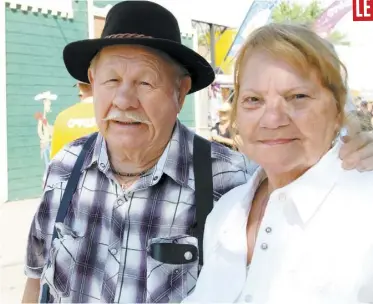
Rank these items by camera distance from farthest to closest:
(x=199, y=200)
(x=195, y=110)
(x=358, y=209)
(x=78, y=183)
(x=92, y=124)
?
(x=195, y=110)
(x=92, y=124)
(x=78, y=183)
(x=199, y=200)
(x=358, y=209)

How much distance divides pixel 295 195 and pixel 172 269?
0.48 m

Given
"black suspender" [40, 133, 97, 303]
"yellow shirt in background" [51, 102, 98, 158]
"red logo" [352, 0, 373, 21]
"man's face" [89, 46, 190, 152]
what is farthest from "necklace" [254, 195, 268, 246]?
"yellow shirt in background" [51, 102, 98, 158]

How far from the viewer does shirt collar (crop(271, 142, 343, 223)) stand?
3.14 feet

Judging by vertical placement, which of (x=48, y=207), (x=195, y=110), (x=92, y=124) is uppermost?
(x=48, y=207)

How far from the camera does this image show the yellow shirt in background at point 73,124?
9.32ft

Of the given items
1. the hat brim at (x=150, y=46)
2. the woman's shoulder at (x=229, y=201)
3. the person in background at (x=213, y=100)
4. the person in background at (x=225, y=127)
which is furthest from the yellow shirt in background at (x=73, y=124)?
the person in background at (x=213, y=100)

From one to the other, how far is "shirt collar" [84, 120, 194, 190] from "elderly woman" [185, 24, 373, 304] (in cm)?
33

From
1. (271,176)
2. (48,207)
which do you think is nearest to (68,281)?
(48,207)

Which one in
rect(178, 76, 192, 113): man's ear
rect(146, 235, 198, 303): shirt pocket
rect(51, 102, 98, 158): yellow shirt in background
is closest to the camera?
rect(146, 235, 198, 303): shirt pocket

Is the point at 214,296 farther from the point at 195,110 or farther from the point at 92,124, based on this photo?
the point at 195,110

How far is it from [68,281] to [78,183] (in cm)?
30

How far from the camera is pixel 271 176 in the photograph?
3.59 ft

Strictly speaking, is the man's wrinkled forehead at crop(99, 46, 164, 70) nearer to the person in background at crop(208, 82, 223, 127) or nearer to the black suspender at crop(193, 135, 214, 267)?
the black suspender at crop(193, 135, 214, 267)

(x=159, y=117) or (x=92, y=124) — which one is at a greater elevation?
(x=159, y=117)
